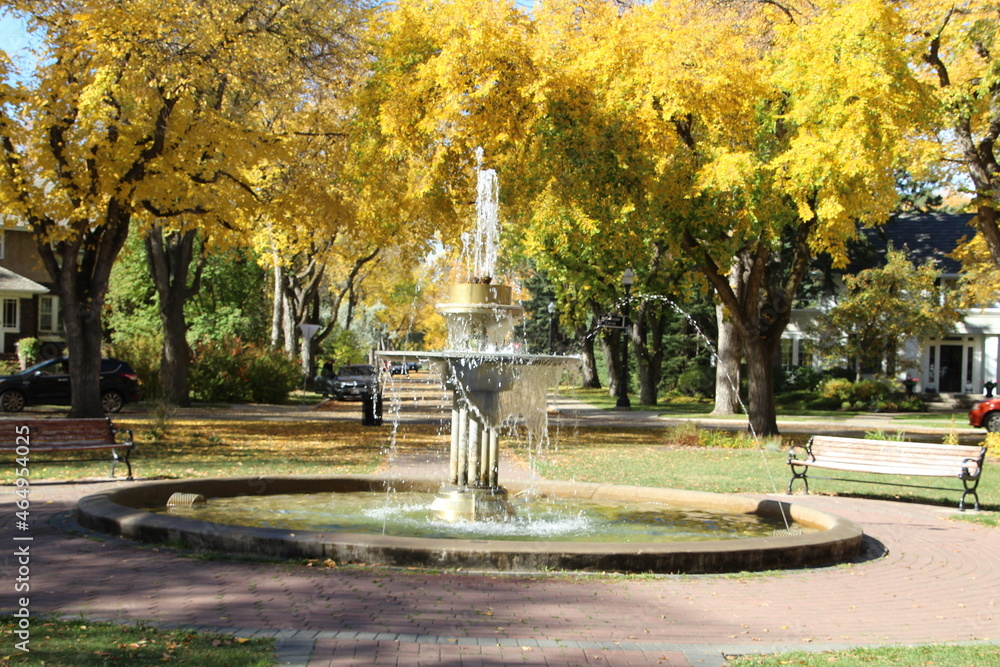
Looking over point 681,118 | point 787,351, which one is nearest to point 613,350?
point 787,351

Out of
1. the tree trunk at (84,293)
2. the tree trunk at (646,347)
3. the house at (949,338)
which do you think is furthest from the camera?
the house at (949,338)

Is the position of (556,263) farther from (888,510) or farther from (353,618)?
A: (353,618)

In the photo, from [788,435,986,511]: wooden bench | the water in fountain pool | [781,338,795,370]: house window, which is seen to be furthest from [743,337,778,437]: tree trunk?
[781,338,795,370]: house window

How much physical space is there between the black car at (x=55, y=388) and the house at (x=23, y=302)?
15.7 metres

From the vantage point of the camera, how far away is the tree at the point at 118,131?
1862 cm

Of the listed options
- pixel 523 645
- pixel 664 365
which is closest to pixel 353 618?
pixel 523 645

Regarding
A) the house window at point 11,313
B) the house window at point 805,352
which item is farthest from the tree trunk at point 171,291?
the house window at point 805,352

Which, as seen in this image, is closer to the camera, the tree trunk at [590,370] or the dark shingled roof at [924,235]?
the dark shingled roof at [924,235]

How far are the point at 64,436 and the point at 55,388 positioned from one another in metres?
16.4

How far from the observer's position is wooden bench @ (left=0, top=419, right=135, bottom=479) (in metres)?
12.6

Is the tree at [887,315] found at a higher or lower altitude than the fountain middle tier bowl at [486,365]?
higher

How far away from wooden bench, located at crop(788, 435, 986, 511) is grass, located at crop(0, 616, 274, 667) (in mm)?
9960

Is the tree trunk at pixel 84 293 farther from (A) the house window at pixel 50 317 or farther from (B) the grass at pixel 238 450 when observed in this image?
(A) the house window at pixel 50 317

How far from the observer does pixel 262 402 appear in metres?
36.3
